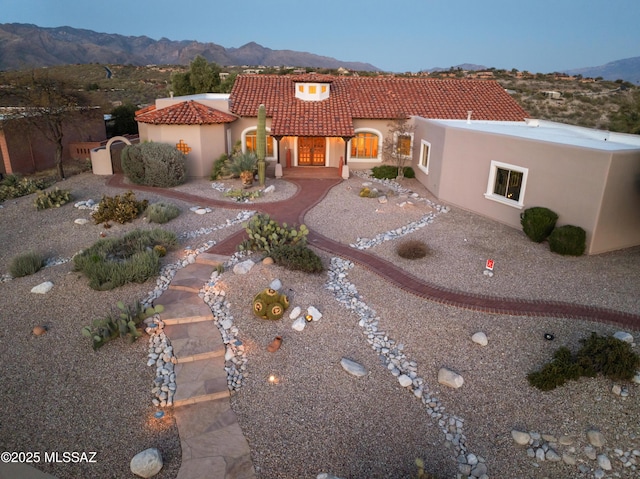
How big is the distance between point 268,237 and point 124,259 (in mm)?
4207

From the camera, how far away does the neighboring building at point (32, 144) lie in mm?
23016

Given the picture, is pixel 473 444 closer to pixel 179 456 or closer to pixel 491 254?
pixel 179 456

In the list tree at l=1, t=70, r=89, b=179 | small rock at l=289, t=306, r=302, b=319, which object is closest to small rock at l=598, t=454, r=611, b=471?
small rock at l=289, t=306, r=302, b=319

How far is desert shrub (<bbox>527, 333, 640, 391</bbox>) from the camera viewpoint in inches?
322

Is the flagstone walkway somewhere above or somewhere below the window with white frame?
below

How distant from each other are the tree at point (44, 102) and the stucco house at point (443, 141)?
3901 millimetres

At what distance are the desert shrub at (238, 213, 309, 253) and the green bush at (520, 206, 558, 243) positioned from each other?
774cm

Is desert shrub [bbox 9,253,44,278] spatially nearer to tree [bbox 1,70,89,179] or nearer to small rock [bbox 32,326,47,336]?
small rock [bbox 32,326,47,336]

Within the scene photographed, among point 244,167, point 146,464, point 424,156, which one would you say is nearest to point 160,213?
point 244,167

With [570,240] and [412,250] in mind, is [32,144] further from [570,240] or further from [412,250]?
[570,240]

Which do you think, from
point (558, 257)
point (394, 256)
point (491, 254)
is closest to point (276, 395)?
point (394, 256)

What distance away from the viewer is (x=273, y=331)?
9.81 metres

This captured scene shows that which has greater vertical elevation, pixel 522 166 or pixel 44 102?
pixel 44 102

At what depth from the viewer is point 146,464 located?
651 cm
